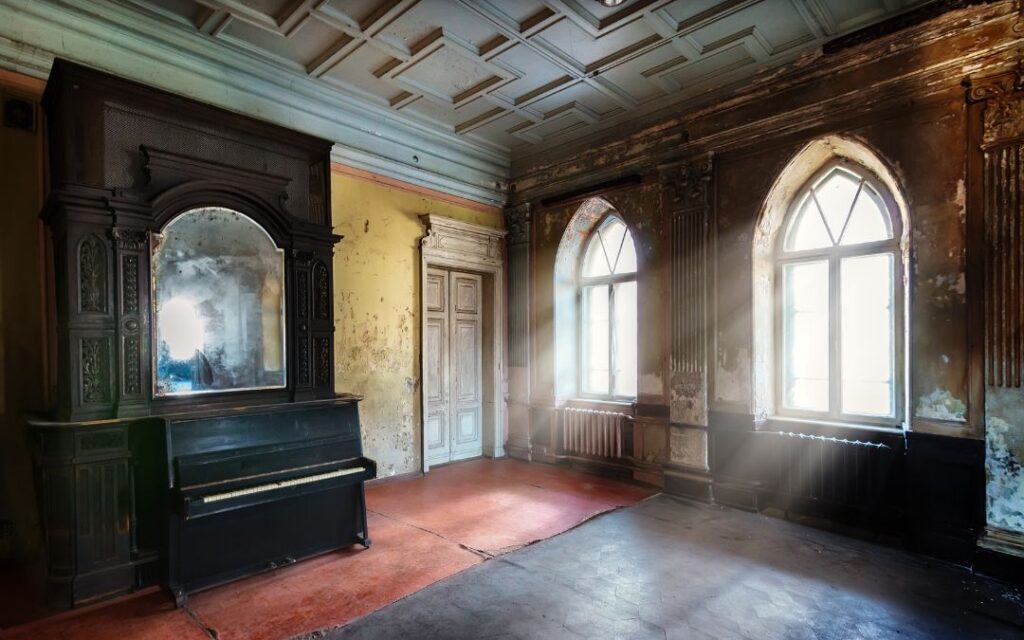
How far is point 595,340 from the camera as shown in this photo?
650 centimetres

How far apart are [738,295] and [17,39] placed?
5810mm

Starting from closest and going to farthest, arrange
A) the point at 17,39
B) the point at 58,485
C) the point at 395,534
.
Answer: the point at 58,485 → the point at 17,39 → the point at 395,534

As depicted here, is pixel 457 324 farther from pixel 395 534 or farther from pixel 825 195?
pixel 825 195

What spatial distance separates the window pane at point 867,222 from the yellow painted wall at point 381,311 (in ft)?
13.8

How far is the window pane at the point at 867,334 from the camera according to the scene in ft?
14.4

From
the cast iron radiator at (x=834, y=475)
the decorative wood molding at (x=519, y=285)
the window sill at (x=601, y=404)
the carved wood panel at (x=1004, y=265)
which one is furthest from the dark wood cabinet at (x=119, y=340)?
the carved wood panel at (x=1004, y=265)

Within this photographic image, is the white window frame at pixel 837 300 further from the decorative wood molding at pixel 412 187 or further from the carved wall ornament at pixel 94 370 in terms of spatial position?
the carved wall ornament at pixel 94 370

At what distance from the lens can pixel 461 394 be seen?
Answer: 670 cm

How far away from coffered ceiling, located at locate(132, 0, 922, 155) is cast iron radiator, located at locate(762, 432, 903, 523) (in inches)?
128

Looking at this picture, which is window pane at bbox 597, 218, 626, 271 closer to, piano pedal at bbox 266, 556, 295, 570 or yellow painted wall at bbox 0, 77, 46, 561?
piano pedal at bbox 266, 556, 295, 570

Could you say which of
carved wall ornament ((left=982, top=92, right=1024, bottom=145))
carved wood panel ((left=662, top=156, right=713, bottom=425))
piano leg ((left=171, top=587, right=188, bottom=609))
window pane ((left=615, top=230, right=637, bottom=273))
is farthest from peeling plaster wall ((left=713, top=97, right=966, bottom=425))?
piano leg ((left=171, top=587, right=188, bottom=609))

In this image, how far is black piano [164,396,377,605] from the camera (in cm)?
326

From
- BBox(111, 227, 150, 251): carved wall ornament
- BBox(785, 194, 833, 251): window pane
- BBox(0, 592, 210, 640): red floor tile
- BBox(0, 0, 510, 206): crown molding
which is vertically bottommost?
BBox(0, 592, 210, 640): red floor tile

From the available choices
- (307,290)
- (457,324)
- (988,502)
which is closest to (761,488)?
(988,502)
